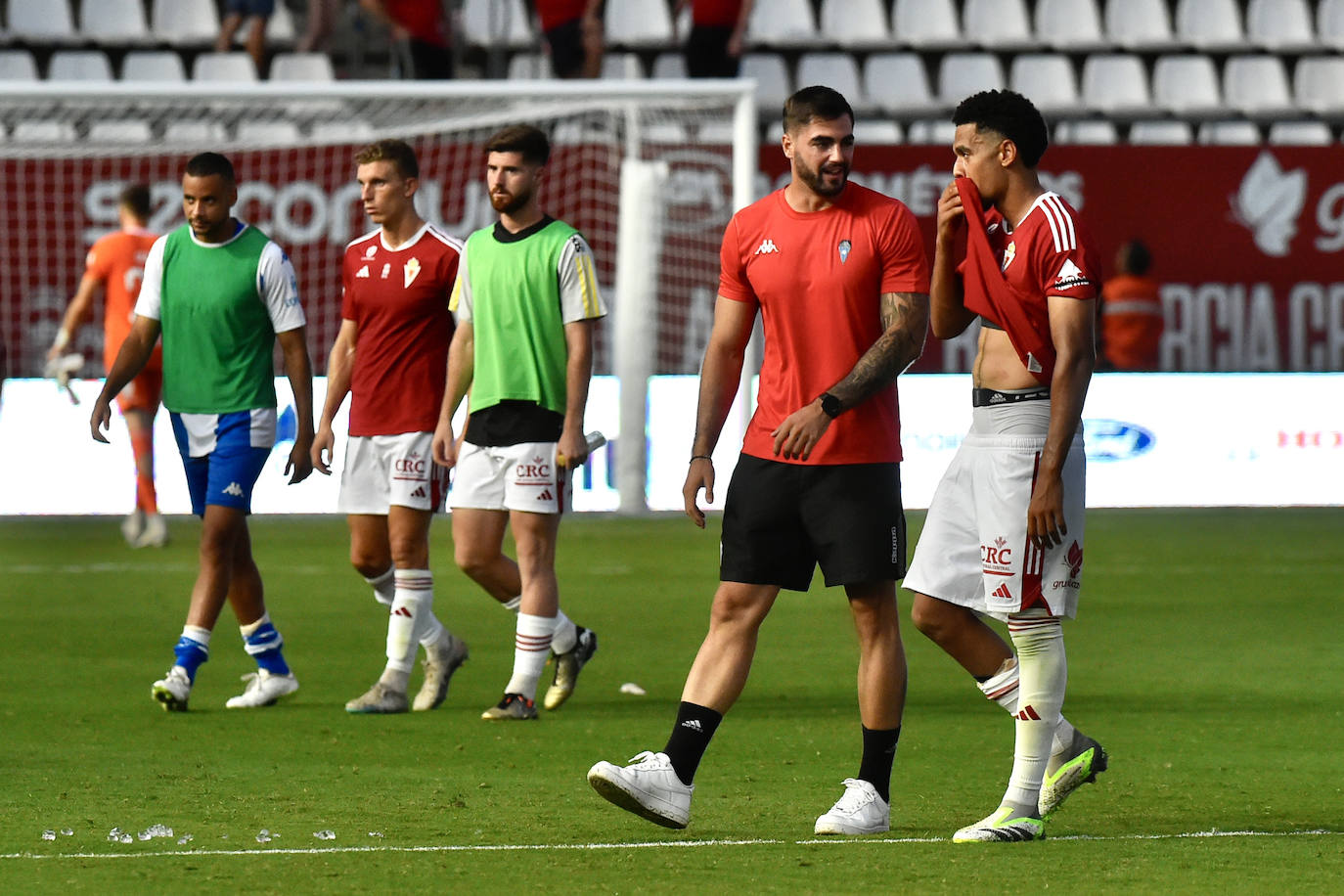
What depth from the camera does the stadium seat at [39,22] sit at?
19484 mm

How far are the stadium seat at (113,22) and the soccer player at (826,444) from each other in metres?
15.7

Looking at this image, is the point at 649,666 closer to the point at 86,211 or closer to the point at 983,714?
the point at 983,714

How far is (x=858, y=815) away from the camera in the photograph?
513cm

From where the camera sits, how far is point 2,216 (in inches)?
687

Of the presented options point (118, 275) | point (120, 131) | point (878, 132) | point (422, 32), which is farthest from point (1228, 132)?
point (118, 275)

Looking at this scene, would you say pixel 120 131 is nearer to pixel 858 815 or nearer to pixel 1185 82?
pixel 1185 82

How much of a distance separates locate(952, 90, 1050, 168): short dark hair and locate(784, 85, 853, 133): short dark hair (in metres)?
0.30

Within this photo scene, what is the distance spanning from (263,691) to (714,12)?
1166 centimetres

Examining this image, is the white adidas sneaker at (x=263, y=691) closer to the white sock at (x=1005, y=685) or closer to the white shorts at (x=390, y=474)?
the white shorts at (x=390, y=474)

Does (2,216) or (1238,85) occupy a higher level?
(1238,85)

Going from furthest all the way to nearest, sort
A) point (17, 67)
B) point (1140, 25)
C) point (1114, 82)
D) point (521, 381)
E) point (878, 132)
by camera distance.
Result: 1. point (1140, 25)
2. point (1114, 82)
3. point (878, 132)
4. point (17, 67)
5. point (521, 381)

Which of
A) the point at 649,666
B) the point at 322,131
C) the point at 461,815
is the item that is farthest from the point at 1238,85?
the point at 461,815

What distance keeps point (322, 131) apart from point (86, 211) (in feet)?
6.82

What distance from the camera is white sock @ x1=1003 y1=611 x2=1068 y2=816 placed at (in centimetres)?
507
